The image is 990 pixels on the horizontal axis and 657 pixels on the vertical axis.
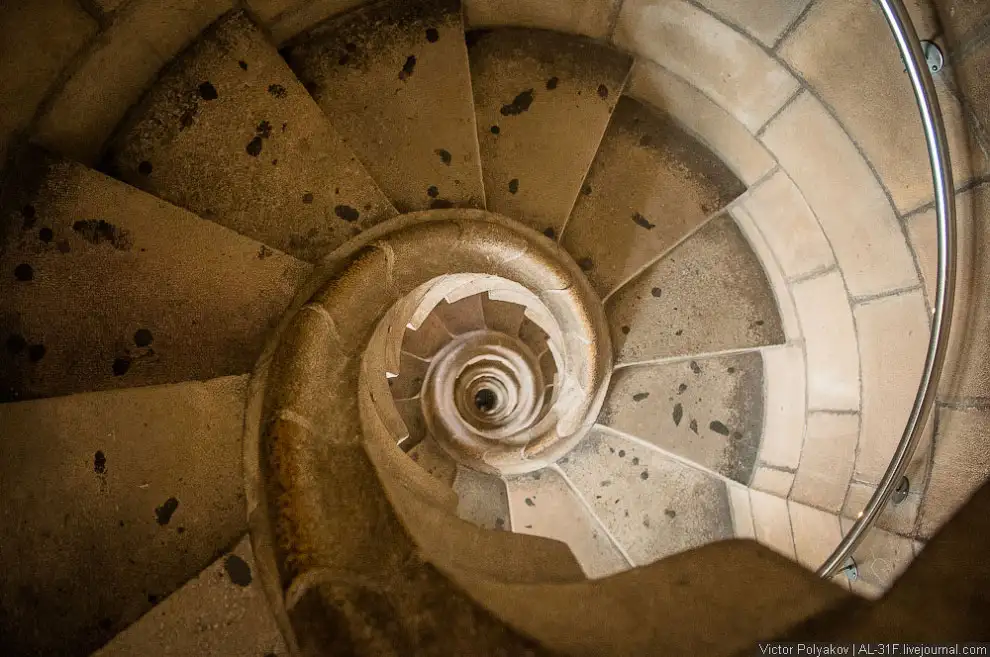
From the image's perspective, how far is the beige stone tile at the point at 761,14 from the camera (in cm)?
259

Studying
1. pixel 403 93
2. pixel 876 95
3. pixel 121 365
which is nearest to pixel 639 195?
pixel 876 95

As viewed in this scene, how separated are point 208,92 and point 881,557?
3744 millimetres

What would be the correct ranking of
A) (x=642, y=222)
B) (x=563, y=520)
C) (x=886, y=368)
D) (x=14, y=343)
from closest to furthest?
1. (x=14, y=343)
2. (x=886, y=368)
3. (x=642, y=222)
4. (x=563, y=520)

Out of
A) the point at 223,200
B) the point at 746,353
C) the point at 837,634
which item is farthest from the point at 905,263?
the point at 223,200

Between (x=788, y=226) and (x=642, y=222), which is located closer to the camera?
(x=788, y=226)

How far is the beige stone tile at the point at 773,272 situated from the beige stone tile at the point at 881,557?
128 cm

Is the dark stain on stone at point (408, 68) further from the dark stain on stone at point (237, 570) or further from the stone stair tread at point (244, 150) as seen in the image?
the dark stain on stone at point (237, 570)

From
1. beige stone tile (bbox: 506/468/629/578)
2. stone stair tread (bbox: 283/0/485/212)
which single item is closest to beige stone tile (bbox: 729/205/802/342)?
stone stair tread (bbox: 283/0/485/212)

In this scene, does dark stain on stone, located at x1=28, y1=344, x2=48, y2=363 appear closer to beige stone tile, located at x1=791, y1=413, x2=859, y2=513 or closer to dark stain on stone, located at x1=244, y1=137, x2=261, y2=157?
dark stain on stone, located at x1=244, y1=137, x2=261, y2=157

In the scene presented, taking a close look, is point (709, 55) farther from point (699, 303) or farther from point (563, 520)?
point (563, 520)

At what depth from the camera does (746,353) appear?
3.91 meters

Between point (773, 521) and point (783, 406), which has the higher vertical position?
point (783, 406)

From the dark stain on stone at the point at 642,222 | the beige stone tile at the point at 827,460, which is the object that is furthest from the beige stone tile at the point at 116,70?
the beige stone tile at the point at 827,460

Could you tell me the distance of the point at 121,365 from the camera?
213 cm
